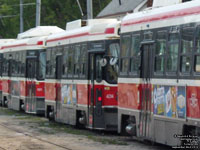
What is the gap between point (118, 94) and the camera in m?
18.0

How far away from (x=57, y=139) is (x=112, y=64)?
2597 mm

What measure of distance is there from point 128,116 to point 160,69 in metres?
2.62

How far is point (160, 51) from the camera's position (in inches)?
605

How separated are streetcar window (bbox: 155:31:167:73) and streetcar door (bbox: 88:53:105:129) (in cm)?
465

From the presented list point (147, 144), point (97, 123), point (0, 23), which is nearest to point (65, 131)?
point (97, 123)

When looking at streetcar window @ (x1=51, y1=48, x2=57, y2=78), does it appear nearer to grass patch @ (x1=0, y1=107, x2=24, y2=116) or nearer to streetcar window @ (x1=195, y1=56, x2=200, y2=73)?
grass patch @ (x1=0, y1=107, x2=24, y2=116)

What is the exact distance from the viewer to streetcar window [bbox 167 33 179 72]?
14.5 m

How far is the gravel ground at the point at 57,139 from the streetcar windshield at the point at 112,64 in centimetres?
160

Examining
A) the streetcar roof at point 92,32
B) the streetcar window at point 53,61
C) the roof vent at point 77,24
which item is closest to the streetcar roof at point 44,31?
the streetcar window at point 53,61

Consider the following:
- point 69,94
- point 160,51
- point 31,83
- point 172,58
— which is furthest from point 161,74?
point 31,83

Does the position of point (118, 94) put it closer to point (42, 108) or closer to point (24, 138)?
point (24, 138)

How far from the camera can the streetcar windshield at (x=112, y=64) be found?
19625mm

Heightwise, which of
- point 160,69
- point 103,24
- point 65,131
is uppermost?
point 103,24

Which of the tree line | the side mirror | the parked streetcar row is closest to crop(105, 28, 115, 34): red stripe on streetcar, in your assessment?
the parked streetcar row
